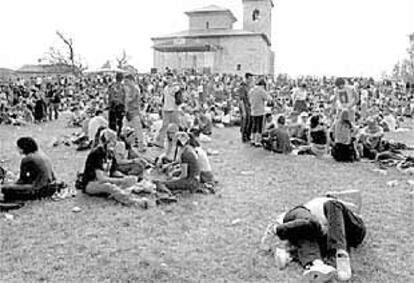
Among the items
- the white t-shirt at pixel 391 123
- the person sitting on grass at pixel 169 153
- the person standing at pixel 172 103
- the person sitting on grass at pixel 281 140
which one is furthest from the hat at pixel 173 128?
the white t-shirt at pixel 391 123

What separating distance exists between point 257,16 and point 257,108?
5205 centimetres

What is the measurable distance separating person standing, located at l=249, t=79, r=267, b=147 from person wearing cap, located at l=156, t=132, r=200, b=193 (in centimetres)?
566

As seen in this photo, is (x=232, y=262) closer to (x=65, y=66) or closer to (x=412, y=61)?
(x=412, y=61)

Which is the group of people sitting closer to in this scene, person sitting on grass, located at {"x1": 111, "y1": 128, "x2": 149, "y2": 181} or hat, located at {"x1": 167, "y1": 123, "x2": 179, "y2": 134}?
hat, located at {"x1": 167, "y1": 123, "x2": 179, "y2": 134}

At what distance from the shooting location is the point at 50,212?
7465mm

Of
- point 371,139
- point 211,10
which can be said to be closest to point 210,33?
point 211,10

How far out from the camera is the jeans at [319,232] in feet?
17.6

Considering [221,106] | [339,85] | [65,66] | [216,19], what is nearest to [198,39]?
[216,19]

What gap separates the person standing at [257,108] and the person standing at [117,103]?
10.8 ft

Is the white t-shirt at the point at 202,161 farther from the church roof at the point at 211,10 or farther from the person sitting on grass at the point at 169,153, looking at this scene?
the church roof at the point at 211,10

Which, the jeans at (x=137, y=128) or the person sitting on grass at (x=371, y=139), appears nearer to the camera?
the person sitting on grass at (x=371, y=139)

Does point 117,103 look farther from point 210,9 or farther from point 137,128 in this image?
point 210,9

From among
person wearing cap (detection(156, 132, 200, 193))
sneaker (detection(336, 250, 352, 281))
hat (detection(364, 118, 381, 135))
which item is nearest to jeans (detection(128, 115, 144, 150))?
person wearing cap (detection(156, 132, 200, 193))

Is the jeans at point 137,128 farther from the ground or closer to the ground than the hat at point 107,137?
closer to the ground
